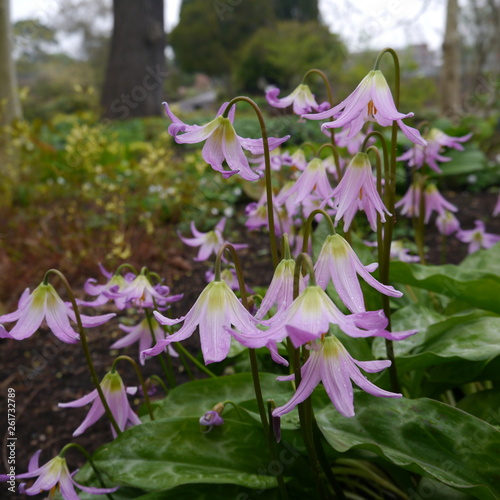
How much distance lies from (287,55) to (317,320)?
1407cm

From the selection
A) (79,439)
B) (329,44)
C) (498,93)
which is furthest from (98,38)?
(79,439)

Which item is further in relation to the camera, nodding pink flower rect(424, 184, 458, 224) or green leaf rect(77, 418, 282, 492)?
nodding pink flower rect(424, 184, 458, 224)

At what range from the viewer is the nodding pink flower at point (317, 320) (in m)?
0.67

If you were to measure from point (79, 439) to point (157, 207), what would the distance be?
2387 millimetres

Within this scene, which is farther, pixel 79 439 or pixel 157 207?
pixel 157 207

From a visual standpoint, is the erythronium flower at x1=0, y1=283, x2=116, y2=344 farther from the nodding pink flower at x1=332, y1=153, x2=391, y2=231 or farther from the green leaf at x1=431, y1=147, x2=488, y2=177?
the green leaf at x1=431, y1=147, x2=488, y2=177

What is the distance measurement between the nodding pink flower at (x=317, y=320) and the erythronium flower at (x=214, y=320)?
75 millimetres

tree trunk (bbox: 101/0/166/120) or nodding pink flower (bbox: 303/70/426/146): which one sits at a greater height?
tree trunk (bbox: 101/0/166/120)

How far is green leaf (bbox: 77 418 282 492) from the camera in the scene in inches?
42.1

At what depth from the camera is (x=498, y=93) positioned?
22.9 ft

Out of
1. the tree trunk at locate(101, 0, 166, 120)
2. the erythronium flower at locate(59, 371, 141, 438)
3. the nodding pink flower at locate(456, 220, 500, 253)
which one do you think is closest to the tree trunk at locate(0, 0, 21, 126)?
the nodding pink flower at locate(456, 220, 500, 253)

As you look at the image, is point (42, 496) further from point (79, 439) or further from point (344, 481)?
point (344, 481)

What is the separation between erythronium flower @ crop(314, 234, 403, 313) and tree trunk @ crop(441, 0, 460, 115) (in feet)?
18.5

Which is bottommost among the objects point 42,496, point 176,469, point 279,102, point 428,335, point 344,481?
point 42,496
